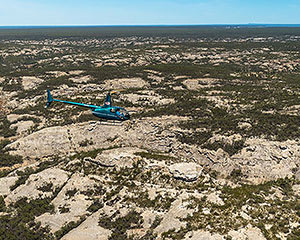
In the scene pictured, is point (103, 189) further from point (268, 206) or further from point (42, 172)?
point (268, 206)

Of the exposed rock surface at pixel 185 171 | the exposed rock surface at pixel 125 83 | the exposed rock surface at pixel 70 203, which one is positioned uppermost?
the exposed rock surface at pixel 125 83

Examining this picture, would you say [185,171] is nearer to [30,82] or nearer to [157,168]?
[157,168]

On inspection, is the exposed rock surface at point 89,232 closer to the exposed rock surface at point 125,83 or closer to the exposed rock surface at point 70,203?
the exposed rock surface at point 70,203

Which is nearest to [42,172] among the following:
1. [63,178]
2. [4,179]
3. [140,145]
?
[63,178]

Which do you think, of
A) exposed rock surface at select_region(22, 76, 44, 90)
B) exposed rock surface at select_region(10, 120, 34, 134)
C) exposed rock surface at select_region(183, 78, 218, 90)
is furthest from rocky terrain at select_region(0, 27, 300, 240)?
exposed rock surface at select_region(22, 76, 44, 90)

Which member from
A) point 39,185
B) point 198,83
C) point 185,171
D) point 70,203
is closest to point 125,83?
point 198,83

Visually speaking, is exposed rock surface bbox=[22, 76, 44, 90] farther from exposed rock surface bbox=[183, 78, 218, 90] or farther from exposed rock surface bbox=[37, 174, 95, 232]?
exposed rock surface bbox=[37, 174, 95, 232]

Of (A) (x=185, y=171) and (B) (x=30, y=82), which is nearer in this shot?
(A) (x=185, y=171)

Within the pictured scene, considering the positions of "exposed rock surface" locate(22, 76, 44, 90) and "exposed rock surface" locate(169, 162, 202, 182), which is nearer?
"exposed rock surface" locate(169, 162, 202, 182)

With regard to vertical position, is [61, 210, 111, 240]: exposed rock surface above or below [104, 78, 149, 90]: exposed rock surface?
below

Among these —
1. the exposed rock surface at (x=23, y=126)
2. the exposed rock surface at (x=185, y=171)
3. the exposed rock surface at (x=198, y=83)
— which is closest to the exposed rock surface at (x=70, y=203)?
the exposed rock surface at (x=185, y=171)

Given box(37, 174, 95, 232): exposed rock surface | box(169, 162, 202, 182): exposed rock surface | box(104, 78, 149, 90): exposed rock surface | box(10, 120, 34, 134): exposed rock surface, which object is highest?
box(104, 78, 149, 90): exposed rock surface
